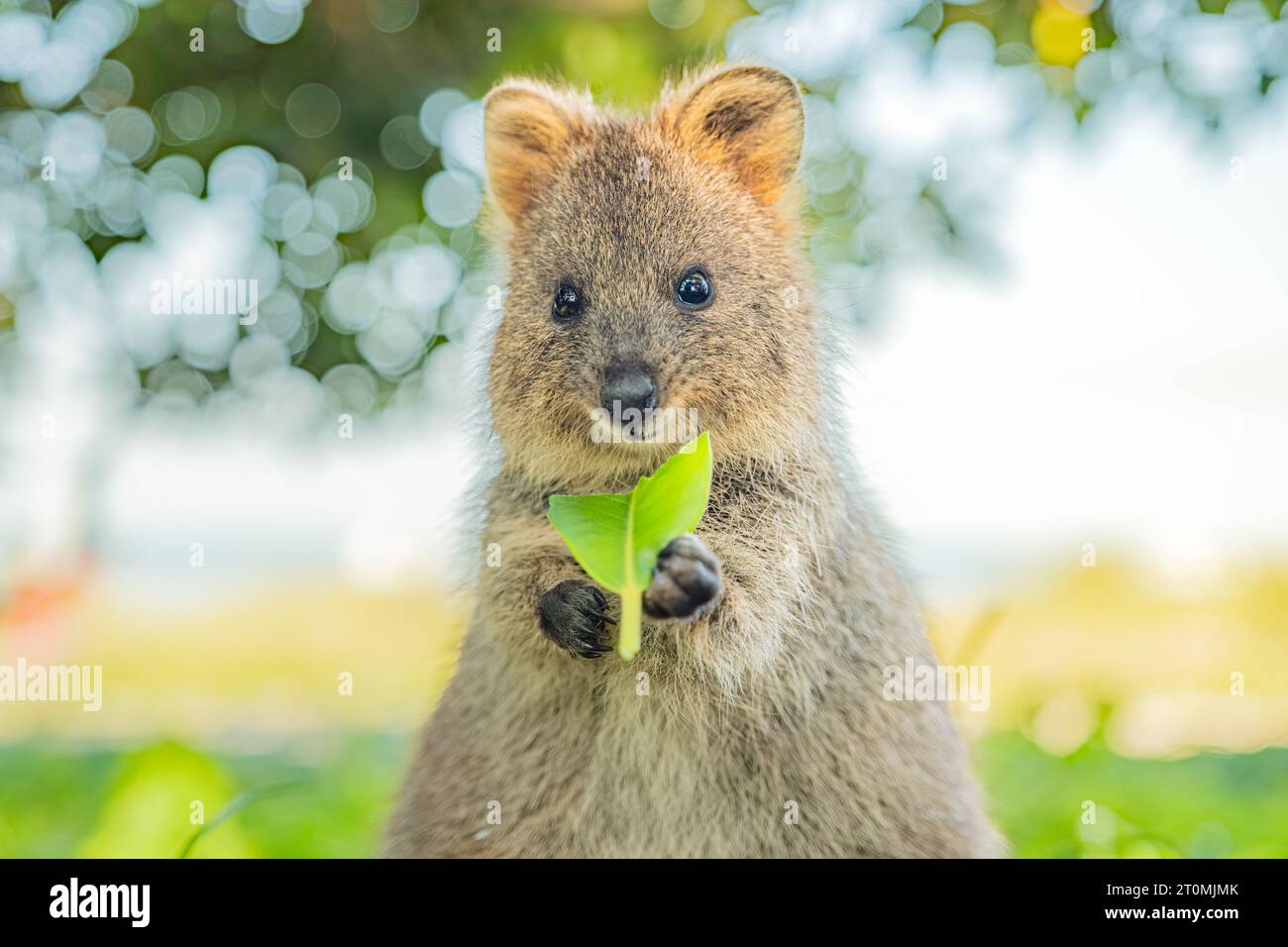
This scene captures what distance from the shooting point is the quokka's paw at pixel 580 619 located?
9.93 feet

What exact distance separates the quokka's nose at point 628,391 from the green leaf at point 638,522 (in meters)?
0.22

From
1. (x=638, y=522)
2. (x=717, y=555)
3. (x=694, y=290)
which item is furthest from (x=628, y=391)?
(x=717, y=555)

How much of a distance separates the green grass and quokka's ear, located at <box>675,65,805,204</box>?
95.4 inches

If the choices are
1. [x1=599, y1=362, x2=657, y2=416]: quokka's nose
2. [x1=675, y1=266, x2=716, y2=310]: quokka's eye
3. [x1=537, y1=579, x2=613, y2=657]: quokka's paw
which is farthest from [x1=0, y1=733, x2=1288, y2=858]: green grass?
[x1=675, y1=266, x2=716, y2=310]: quokka's eye

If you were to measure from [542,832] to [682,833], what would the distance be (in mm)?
432

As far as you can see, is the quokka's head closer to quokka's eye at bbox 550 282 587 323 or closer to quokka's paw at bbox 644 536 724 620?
quokka's eye at bbox 550 282 587 323

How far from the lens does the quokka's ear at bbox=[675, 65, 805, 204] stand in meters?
3.58

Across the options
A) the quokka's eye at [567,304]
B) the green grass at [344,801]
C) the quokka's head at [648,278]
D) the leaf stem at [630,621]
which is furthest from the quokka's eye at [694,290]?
the green grass at [344,801]

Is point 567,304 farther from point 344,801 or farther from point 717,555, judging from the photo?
point 344,801

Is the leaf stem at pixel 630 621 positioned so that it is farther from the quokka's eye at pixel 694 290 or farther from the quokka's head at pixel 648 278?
the quokka's eye at pixel 694 290

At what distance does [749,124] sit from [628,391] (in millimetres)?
1249

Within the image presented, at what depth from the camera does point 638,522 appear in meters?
2.76
